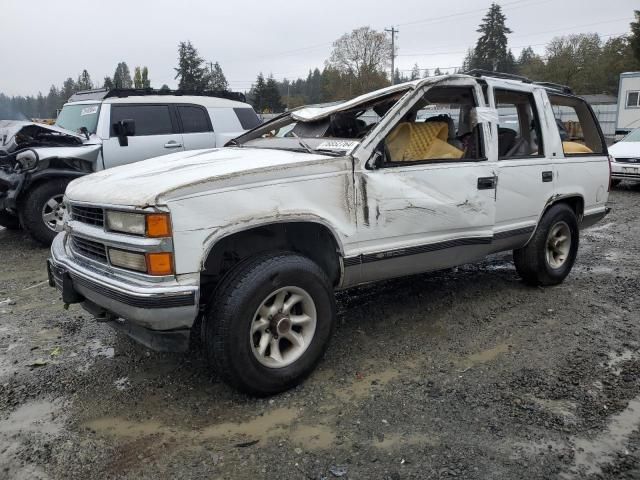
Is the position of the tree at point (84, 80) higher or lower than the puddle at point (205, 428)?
higher

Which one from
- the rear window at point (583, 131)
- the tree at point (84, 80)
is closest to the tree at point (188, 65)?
the tree at point (84, 80)

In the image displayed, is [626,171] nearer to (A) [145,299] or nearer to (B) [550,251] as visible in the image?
(B) [550,251]

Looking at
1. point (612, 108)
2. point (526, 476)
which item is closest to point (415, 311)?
point (526, 476)

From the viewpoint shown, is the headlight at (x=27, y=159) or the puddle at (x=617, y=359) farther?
the headlight at (x=27, y=159)

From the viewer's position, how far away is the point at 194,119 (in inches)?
332

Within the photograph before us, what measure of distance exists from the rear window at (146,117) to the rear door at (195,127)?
0.22 metres

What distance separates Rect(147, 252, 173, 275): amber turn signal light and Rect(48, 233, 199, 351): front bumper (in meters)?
0.06

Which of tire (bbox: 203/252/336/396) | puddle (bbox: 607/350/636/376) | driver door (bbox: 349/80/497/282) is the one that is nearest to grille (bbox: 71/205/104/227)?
tire (bbox: 203/252/336/396)

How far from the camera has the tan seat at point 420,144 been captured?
391cm

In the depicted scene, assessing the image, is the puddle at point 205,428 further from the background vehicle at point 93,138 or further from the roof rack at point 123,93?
the roof rack at point 123,93

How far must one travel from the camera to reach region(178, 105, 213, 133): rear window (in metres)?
8.31

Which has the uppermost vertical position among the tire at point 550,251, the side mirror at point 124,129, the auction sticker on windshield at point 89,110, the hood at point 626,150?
the auction sticker on windshield at point 89,110

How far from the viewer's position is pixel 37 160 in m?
6.65

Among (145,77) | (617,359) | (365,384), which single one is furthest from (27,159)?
(145,77)
